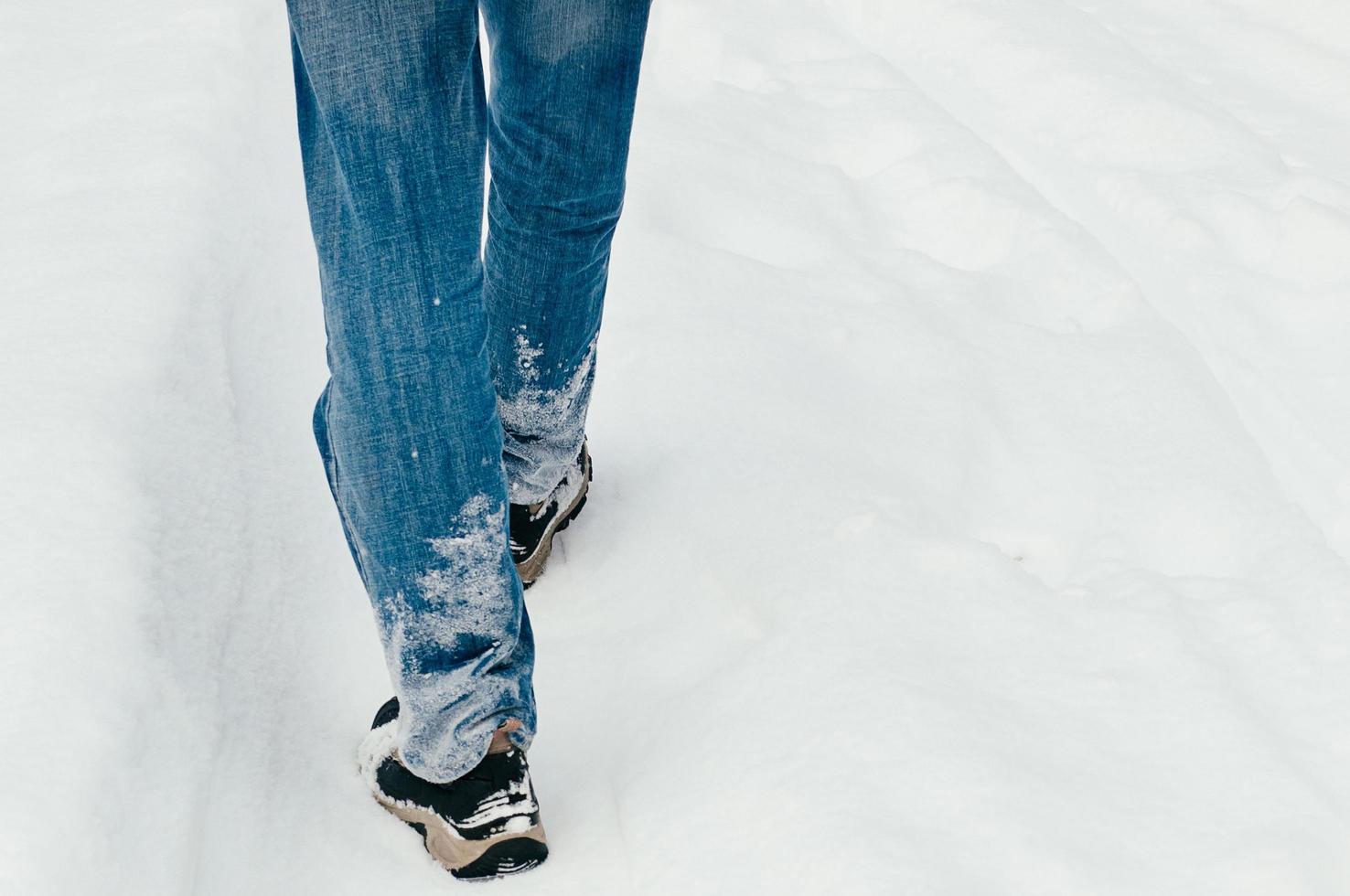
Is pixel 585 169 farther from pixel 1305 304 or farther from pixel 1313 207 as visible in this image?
pixel 1313 207

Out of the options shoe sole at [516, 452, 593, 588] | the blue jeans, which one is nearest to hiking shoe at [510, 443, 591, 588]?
shoe sole at [516, 452, 593, 588]

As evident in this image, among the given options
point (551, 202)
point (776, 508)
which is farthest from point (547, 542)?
point (551, 202)

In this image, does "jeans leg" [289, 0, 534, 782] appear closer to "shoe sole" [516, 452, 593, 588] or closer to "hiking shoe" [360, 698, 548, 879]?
"hiking shoe" [360, 698, 548, 879]

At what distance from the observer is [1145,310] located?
1.64m

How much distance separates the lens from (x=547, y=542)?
4.29ft

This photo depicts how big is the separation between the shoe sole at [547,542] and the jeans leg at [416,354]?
329mm

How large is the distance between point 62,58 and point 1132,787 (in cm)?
178

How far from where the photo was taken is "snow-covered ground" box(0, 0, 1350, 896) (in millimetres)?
950

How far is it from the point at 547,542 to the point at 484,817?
0.40 metres

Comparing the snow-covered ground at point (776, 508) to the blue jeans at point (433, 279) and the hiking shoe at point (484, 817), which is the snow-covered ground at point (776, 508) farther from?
the blue jeans at point (433, 279)

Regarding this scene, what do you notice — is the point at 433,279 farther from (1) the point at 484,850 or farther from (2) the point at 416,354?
(1) the point at 484,850

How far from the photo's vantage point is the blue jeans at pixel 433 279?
0.79m

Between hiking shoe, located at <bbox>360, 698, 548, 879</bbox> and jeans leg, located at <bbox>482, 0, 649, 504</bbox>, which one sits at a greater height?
jeans leg, located at <bbox>482, 0, 649, 504</bbox>

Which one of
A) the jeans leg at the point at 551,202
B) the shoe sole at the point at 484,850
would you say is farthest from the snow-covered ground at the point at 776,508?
the jeans leg at the point at 551,202
